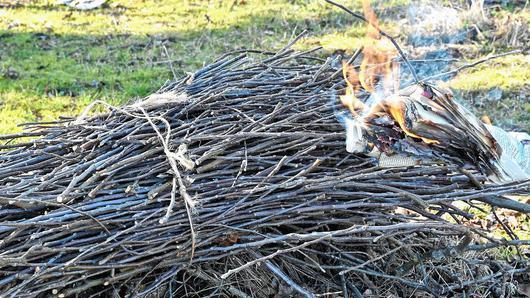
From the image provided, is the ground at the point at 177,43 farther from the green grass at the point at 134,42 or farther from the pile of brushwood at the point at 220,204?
the pile of brushwood at the point at 220,204

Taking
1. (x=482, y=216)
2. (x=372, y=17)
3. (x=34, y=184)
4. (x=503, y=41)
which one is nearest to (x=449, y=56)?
(x=503, y=41)

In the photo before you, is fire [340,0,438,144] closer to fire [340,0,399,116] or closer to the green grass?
fire [340,0,399,116]

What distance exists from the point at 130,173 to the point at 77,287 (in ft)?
1.68

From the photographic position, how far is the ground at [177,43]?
19.7 ft

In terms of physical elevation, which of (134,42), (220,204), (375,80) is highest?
(375,80)

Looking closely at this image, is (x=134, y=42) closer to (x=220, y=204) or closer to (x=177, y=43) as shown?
(x=177, y=43)

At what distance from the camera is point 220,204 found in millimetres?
2467

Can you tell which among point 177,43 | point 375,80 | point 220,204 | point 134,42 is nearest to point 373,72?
point 375,80

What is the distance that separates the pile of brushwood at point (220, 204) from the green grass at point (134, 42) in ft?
10.5

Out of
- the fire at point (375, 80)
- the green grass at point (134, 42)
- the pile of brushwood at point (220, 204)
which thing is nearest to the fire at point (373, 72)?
the fire at point (375, 80)

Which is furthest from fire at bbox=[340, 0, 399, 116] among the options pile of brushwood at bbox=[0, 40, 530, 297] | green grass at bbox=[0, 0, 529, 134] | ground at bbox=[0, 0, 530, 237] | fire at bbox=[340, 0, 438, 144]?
green grass at bbox=[0, 0, 529, 134]

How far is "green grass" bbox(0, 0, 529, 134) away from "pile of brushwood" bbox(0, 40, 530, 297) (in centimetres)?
319

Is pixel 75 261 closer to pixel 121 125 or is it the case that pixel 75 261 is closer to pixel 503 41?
pixel 121 125

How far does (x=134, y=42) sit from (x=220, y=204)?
5654 mm
